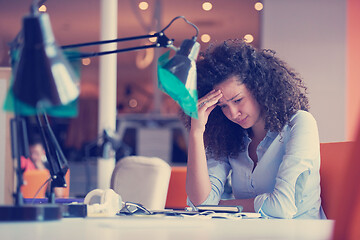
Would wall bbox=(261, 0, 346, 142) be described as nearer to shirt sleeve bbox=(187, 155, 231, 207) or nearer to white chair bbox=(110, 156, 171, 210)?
white chair bbox=(110, 156, 171, 210)

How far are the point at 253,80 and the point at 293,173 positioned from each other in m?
0.46

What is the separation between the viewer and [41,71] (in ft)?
3.45

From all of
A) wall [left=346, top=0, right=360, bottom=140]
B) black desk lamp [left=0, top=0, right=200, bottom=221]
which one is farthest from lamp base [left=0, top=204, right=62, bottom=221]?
wall [left=346, top=0, right=360, bottom=140]

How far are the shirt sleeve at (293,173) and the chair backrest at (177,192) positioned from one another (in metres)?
1.44

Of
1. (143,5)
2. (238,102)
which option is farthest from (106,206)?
(143,5)

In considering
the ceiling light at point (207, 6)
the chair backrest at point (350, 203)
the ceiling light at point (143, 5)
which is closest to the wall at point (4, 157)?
the chair backrest at point (350, 203)

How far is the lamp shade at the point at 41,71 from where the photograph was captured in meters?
1.04

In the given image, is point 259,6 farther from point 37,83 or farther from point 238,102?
point 37,83

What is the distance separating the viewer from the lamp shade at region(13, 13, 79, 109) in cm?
104

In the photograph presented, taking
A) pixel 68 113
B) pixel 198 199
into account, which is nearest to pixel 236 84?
pixel 198 199

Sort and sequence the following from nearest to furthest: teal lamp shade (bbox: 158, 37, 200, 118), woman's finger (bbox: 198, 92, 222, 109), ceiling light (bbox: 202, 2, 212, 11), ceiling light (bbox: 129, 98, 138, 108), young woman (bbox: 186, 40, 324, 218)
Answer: teal lamp shade (bbox: 158, 37, 200, 118) → young woman (bbox: 186, 40, 324, 218) → woman's finger (bbox: 198, 92, 222, 109) → ceiling light (bbox: 202, 2, 212, 11) → ceiling light (bbox: 129, 98, 138, 108)

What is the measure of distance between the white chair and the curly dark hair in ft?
1.50

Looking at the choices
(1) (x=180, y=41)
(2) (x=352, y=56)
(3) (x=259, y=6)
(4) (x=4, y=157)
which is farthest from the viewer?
(1) (x=180, y=41)

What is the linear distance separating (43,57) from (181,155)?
297 inches
